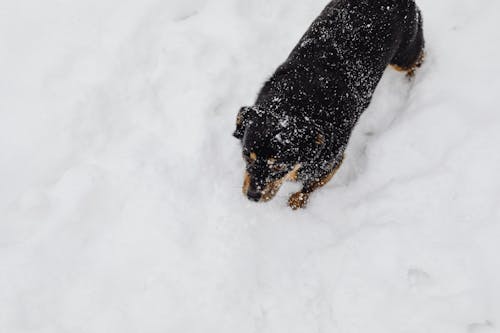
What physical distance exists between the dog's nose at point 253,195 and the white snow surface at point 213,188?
27 cm

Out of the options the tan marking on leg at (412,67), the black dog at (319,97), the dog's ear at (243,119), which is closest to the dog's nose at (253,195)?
the black dog at (319,97)

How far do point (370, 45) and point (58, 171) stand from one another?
9.54 feet

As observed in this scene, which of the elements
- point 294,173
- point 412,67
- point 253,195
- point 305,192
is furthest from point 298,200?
point 412,67

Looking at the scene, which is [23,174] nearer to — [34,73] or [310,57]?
[34,73]

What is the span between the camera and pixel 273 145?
3123 mm

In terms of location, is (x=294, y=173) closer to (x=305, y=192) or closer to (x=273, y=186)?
(x=273, y=186)

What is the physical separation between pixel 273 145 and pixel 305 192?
0.88 metres

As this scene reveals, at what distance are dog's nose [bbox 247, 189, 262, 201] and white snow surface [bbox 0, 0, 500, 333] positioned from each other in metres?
0.27

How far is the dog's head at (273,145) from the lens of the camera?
3.13 m

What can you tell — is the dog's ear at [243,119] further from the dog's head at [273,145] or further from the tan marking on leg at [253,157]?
the tan marking on leg at [253,157]

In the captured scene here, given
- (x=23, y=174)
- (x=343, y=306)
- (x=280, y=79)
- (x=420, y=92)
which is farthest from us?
(x=420, y=92)

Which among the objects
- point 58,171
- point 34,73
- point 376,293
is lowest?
point 376,293

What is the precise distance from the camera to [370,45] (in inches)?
144

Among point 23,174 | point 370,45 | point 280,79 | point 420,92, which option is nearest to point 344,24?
point 370,45
